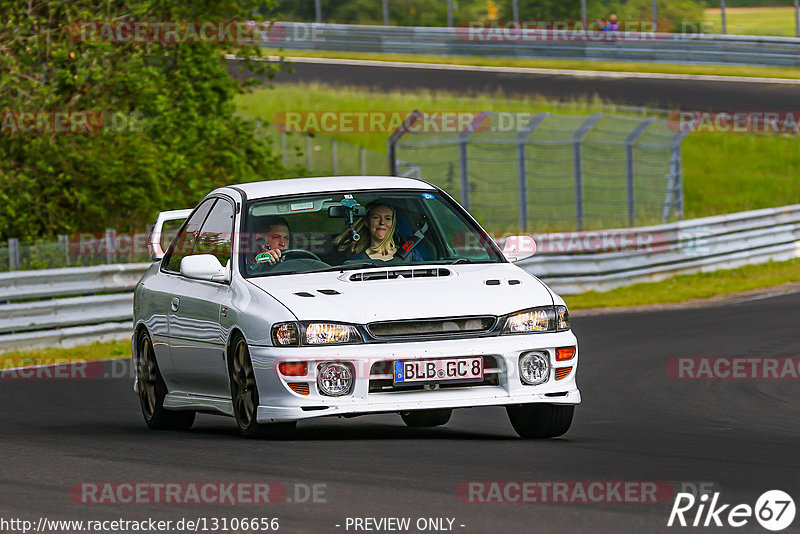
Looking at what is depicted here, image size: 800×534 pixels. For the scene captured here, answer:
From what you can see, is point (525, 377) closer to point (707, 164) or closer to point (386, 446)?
point (386, 446)

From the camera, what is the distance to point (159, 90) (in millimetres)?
23906

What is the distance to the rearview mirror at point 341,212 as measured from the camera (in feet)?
31.6

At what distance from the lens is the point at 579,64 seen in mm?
44406

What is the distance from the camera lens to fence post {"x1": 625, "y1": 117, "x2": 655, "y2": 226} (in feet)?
83.6

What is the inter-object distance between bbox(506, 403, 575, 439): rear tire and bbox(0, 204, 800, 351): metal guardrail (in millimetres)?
9827

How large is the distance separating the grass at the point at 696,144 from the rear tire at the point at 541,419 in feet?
77.4

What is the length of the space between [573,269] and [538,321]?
14054 millimetres

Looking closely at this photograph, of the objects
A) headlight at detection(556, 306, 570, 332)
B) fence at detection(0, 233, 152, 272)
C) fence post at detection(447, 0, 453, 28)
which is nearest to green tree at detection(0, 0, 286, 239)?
fence at detection(0, 233, 152, 272)

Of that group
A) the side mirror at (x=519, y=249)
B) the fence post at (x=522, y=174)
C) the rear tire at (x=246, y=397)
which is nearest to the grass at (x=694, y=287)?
the fence post at (x=522, y=174)

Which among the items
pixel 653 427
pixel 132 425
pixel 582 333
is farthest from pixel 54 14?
pixel 653 427

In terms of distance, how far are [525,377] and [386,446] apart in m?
0.84

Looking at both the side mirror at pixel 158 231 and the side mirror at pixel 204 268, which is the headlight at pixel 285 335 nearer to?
the side mirror at pixel 204 268

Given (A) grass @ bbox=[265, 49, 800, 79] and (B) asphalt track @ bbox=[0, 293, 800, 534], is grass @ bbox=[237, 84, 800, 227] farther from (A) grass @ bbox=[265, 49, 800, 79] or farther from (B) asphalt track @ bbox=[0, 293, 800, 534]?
(B) asphalt track @ bbox=[0, 293, 800, 534]

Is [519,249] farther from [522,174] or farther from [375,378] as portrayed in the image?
[522,174]
